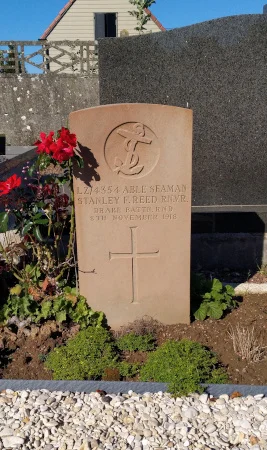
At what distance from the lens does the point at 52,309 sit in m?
3.62

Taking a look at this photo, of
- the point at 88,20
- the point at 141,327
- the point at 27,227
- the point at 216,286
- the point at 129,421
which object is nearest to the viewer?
the point at 129,421

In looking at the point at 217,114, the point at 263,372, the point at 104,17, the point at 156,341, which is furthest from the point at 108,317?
the point at 104,17

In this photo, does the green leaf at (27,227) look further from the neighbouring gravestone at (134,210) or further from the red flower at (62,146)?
the red flower at (62,146)

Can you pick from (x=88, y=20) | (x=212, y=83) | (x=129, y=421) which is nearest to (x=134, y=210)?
(x=129, y=421)

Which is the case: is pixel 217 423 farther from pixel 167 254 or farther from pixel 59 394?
pixel 167 254

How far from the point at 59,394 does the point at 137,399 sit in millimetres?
520

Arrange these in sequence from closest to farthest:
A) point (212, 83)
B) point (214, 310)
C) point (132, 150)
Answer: point (132, 150), point (214, 310), point (212, 83)

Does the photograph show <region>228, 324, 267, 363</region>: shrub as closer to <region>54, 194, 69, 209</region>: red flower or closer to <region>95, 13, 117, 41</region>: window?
<region>54, 194, 69, 209</region>: red flower

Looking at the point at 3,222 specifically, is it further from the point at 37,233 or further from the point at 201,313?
the point at 201,313

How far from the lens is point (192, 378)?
9.78ft

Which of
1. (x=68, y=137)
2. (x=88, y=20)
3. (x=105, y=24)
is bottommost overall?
(x=68, y=137)

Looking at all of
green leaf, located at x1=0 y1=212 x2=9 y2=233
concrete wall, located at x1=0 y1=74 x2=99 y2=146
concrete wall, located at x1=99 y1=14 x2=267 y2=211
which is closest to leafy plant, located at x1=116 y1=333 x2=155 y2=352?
green leaf, located at x1=0 y1=212 x2=9 y2=233

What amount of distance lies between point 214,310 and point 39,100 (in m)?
9.65

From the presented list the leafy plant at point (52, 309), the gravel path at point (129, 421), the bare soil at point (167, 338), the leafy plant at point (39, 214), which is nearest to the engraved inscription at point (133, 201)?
the leafy plant at point (39, 214)
